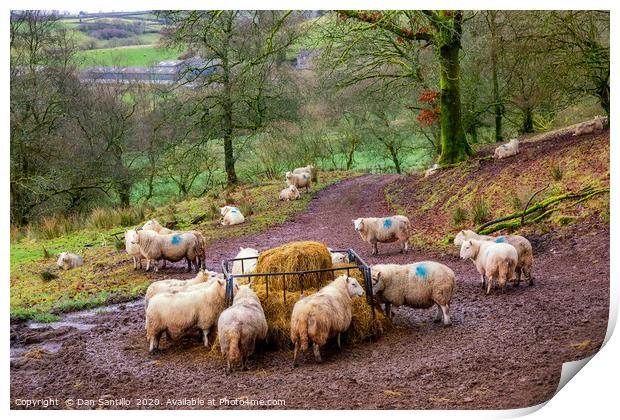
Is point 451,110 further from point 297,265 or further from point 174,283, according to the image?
point 174,283

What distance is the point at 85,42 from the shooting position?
8.55 m

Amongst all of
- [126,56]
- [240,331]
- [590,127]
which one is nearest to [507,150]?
[590,127]

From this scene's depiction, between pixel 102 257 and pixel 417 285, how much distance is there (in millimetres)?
3787

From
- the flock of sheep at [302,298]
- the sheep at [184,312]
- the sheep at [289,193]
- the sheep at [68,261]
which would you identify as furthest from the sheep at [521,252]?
the sheep at [68,261]

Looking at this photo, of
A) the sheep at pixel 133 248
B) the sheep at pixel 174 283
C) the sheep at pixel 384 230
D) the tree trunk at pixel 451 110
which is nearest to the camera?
the sheep at pixel 174 283

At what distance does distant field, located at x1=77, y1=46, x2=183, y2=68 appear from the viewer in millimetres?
A: 8680

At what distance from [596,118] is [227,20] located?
433cm

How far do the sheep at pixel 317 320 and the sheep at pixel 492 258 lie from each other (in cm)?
208

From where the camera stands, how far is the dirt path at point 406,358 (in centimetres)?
740

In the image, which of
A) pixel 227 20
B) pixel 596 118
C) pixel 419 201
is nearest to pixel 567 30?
pixel 596 118

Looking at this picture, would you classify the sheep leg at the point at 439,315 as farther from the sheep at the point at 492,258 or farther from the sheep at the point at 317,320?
the sheep at the point at 317,320

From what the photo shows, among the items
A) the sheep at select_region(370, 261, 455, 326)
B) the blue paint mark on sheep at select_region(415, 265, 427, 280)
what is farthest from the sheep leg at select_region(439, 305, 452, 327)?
the blue paint mark on sheep at select_region(415, 265, 427, 280)

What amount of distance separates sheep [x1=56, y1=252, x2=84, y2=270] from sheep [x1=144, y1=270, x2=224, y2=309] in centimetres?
85

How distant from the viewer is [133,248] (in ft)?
30.6
